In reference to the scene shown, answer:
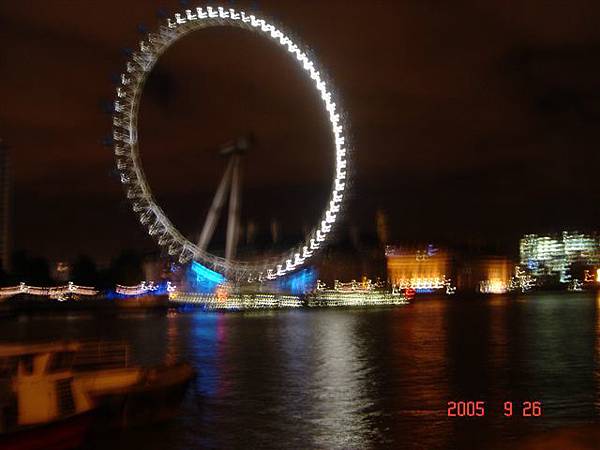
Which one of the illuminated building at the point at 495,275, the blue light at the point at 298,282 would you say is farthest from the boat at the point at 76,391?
the illuminated building at the point at 495,275

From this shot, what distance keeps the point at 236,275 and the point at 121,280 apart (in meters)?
44.4

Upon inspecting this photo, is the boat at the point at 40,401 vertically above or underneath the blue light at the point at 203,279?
underneath

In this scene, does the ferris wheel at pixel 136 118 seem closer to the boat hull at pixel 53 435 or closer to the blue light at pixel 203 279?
the blue light at pixel 203 279

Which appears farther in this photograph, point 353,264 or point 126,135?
point 353,264

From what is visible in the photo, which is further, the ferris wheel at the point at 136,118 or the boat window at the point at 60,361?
the ferris wheel at the point at 136,118

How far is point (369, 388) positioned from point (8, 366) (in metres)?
8.34

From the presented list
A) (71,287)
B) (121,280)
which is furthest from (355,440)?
(121,280)

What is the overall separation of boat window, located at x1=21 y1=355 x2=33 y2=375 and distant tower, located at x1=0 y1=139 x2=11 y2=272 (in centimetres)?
8898

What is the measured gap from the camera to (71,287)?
82.8 meters

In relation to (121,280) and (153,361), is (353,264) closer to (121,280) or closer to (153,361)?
(121,280)

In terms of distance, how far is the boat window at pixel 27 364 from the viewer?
1150 centimetres

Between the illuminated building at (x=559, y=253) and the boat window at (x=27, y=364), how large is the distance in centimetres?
15025

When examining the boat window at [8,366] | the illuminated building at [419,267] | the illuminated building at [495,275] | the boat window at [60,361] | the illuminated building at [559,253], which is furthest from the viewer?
the illuminated building at [559,253]

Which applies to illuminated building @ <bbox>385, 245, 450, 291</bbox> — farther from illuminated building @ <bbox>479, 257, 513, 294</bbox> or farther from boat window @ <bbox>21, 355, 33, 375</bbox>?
boat window @ <bbox>21, 355, 33, 375</bbox>
